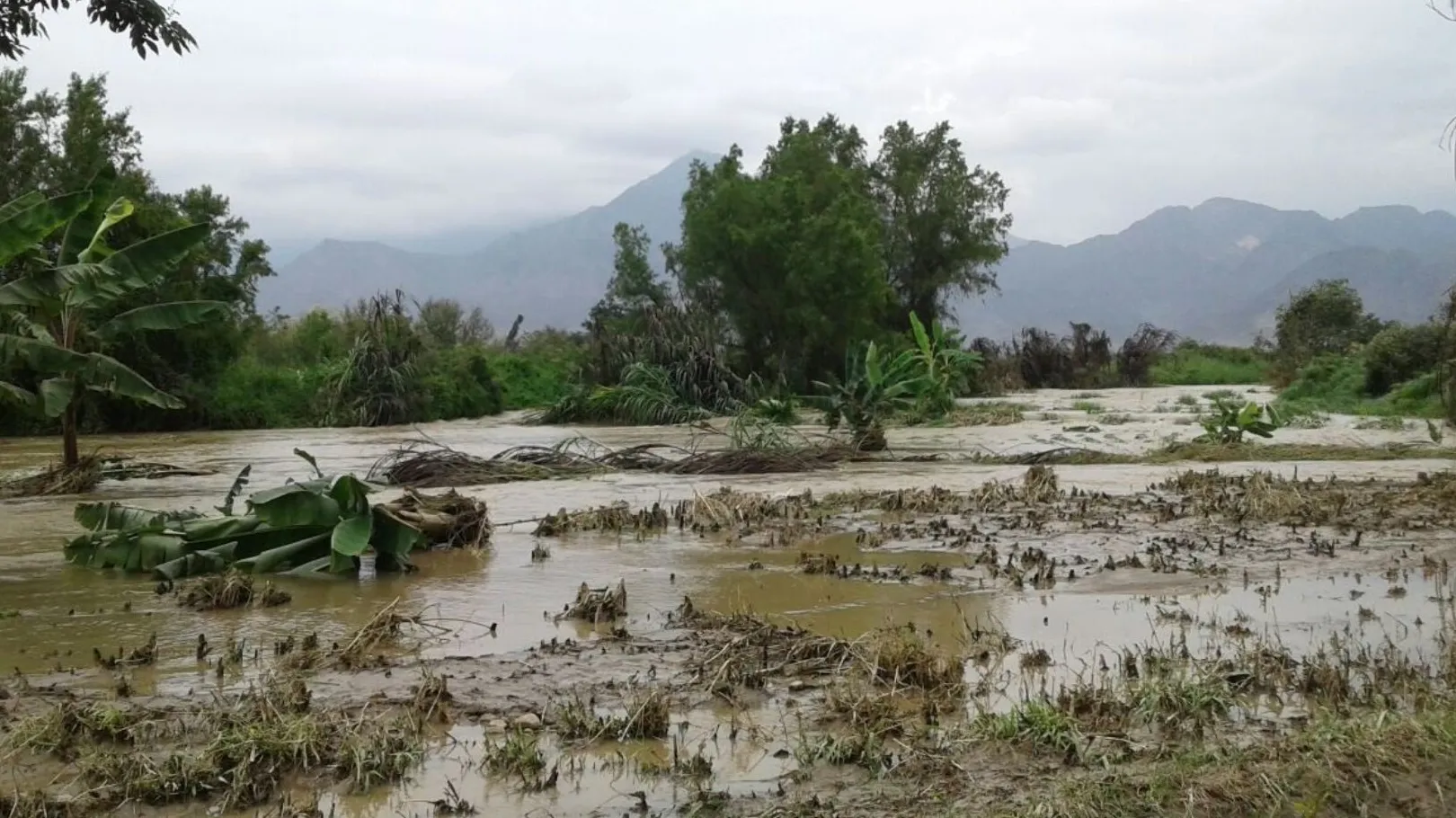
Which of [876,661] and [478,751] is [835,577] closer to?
[876,661]

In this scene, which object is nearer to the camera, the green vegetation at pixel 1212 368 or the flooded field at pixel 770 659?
the flooded field at pixel 770 659

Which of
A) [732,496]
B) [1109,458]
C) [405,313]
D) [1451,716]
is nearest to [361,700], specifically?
[1451,716]

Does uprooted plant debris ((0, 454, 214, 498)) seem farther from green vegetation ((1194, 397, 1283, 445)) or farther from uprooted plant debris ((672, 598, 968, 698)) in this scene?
green vegetation ((1194, 397, 1283, 445))

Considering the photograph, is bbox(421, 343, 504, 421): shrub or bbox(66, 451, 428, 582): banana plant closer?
bbox(66, 451, 428, 582): banana plant

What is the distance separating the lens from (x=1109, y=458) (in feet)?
49.4

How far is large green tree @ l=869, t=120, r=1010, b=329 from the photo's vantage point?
40125mm

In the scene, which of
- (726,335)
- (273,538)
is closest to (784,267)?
(726,335)

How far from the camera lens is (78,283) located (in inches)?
377

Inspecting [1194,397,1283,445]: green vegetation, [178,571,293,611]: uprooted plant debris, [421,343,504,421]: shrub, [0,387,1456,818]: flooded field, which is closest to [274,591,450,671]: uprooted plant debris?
[0,387,1456,818]: flooded field

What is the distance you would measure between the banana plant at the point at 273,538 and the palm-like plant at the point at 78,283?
196 cm

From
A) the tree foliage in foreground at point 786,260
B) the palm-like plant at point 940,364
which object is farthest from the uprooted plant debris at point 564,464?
the tree foliage in foreground at point 786,260

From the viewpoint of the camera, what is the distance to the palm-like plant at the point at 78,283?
888 cm

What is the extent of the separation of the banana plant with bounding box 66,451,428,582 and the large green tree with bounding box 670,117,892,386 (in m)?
22.8

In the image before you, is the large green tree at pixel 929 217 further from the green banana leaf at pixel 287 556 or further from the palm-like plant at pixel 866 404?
the green banana leaf at pixel 287 556
